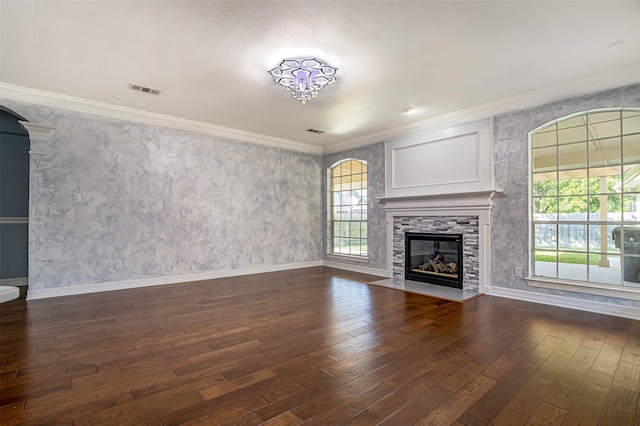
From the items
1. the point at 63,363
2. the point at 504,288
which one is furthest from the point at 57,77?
the point at 504,288

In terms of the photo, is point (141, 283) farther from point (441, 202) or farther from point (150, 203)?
point (441, 202)

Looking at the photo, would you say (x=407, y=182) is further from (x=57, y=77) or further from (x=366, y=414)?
(x=57, y=77)

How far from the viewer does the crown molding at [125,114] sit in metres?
4.28

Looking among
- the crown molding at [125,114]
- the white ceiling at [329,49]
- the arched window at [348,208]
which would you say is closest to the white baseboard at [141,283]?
the arched window at [348,208]

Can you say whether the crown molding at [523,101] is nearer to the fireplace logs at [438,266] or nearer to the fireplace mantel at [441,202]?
the fireplace mantel at [441,202]

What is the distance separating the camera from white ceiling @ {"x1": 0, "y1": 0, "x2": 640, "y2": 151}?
261 cm

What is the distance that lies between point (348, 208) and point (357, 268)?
1426 mm

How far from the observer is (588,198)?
4.10 metres

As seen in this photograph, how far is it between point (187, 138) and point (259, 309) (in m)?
3.58

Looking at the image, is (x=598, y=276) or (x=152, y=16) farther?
(x=598, y=276)

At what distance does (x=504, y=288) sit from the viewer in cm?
461

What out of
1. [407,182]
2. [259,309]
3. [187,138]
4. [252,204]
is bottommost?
[259,309]

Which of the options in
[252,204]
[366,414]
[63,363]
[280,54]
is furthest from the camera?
[252,204]

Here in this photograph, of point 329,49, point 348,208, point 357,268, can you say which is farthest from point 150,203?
point 357,268
